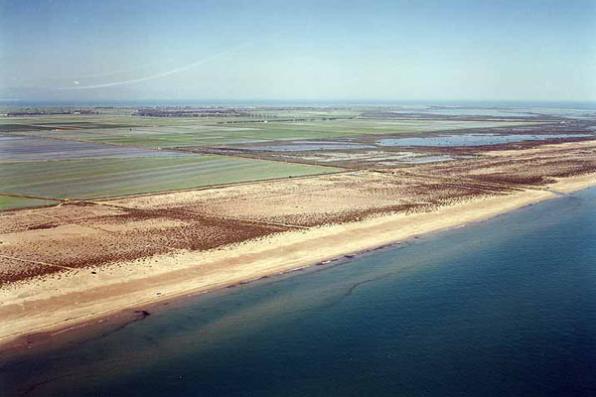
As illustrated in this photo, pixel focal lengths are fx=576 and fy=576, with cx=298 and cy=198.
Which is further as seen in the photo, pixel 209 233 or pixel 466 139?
pixel 466 139

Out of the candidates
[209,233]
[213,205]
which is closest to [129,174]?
[213,205]

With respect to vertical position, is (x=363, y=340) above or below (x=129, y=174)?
below

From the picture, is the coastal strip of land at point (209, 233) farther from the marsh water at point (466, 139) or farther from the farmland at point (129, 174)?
the marsh water at point (466, 139)

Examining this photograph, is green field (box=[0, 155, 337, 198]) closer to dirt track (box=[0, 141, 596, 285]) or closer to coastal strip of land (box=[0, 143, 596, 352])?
dirt track (box=[0, 141, 596, 285])

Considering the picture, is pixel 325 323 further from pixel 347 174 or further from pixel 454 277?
pixel 347 174

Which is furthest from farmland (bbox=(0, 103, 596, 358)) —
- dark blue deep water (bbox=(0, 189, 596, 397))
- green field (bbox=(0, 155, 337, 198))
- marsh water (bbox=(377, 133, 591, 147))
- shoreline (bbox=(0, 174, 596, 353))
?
marsh water (bbox=(377, 133, 591, 147))

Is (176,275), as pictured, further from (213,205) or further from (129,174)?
(129,174)

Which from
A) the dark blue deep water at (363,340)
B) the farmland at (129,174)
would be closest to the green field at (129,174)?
the farmland at (129,174)

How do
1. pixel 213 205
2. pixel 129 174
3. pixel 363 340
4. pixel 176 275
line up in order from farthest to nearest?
pixel 129 174 → pixel 213 205 → pixel 176 275 → pixel 363 340
